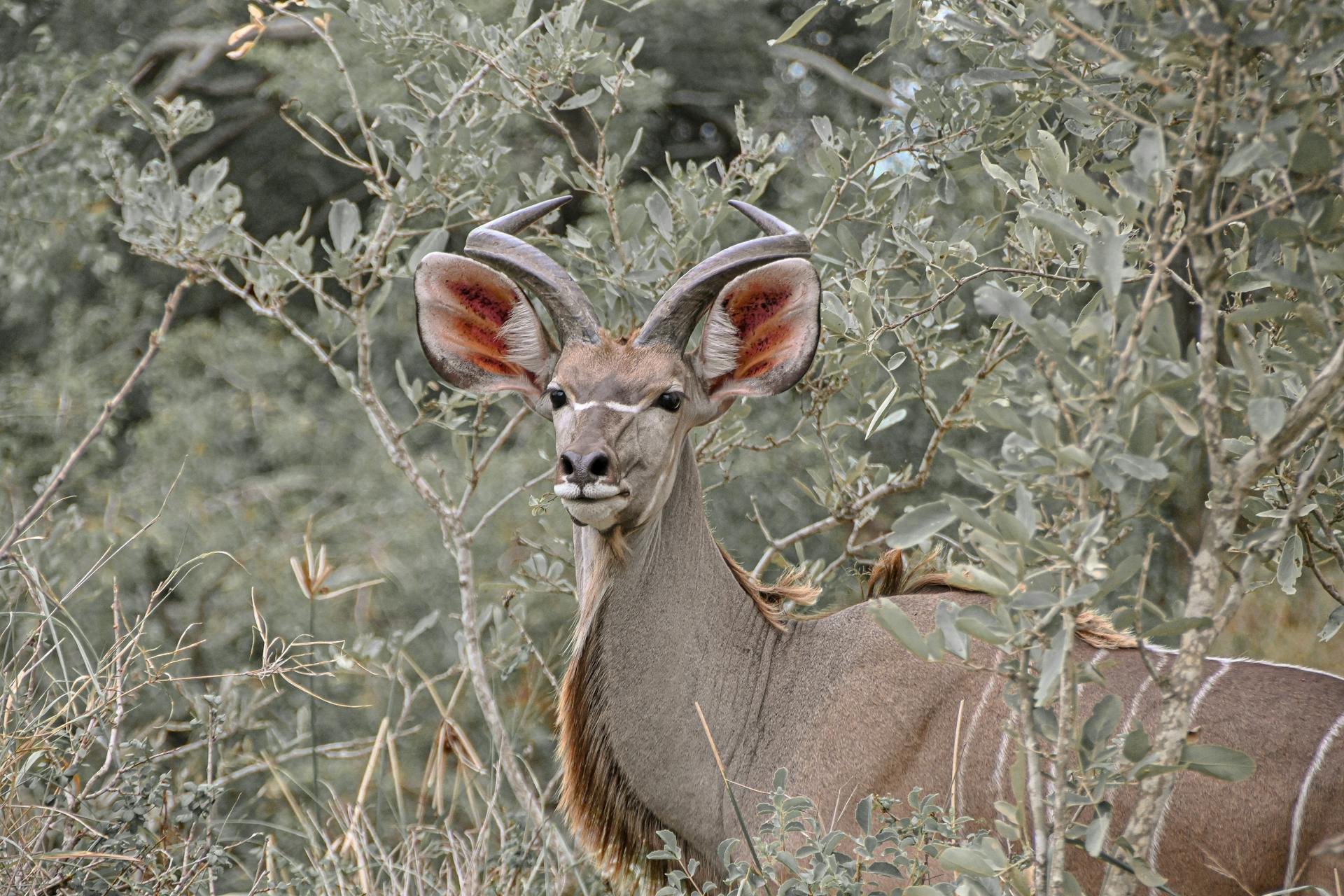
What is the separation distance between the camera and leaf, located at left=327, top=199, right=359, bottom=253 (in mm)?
3908

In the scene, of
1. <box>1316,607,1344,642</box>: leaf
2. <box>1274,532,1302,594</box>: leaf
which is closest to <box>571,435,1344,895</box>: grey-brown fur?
<box>1316,607,1344,642</box>: leaf

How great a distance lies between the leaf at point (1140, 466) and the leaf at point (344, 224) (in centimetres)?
247

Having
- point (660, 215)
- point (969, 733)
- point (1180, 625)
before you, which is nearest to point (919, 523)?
point (1180, 625)

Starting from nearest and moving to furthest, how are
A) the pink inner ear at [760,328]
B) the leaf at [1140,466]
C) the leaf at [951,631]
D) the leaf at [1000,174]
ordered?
the leaf at [1140,466] → the leaf at [951,631] → the leaf at [1000,174] → the pink inner ear at [760,328]

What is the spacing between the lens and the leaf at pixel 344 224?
3908 millimetres

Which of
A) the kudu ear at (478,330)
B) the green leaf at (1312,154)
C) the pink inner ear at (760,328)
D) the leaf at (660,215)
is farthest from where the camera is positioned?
the leaf at (660,215)

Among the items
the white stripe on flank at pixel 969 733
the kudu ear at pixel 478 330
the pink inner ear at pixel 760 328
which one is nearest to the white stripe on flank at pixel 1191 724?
the white stripe on flank at pixel 969 733

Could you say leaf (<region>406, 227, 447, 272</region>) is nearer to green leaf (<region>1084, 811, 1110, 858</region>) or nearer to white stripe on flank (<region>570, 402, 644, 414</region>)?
white stripe on flank (<region>570, 402, 644, 414</region>)

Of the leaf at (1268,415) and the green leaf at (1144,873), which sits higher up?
the leaf at (1268,415)

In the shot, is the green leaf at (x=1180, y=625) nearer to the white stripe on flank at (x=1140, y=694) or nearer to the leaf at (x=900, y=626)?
the leaf at (x=900, y=626)

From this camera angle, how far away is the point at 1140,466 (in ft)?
6.47

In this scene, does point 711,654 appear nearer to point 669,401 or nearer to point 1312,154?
point 669,401

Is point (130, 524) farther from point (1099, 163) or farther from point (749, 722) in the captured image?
point (1099, 163)

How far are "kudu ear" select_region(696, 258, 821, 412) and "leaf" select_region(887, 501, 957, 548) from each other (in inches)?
46.7
